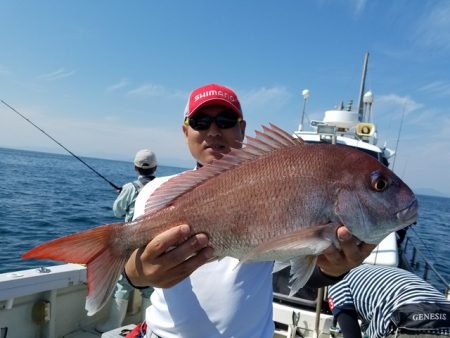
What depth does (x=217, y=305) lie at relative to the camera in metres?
2.05

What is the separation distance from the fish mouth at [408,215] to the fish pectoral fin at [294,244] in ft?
1.28

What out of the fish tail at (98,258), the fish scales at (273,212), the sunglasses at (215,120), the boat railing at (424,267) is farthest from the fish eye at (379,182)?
the boat railing at (424,267)

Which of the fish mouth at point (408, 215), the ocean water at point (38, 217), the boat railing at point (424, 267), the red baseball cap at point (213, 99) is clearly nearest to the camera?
the fish mouth at point (408, 215)

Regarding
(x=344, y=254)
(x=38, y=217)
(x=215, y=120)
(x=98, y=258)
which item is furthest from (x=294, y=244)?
(x=38, y=217)

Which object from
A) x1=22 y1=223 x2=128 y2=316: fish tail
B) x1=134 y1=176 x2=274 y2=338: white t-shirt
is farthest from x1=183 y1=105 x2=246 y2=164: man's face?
x1=22 y1=223 x2=128 y2=316: fish tail

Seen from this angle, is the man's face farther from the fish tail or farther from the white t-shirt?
the fish tail

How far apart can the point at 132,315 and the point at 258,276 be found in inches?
160

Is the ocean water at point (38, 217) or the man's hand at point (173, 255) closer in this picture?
the man's hand at point (173, 255)

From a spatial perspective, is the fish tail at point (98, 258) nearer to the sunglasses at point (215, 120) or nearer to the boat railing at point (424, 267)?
the sunglasses at point (215, 120)

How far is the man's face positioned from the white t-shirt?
732 millimetres

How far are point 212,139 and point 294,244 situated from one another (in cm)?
102

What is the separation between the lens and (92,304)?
1.78 meters

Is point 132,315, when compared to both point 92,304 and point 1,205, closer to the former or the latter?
point 92,304

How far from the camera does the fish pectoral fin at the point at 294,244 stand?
1.70 m
